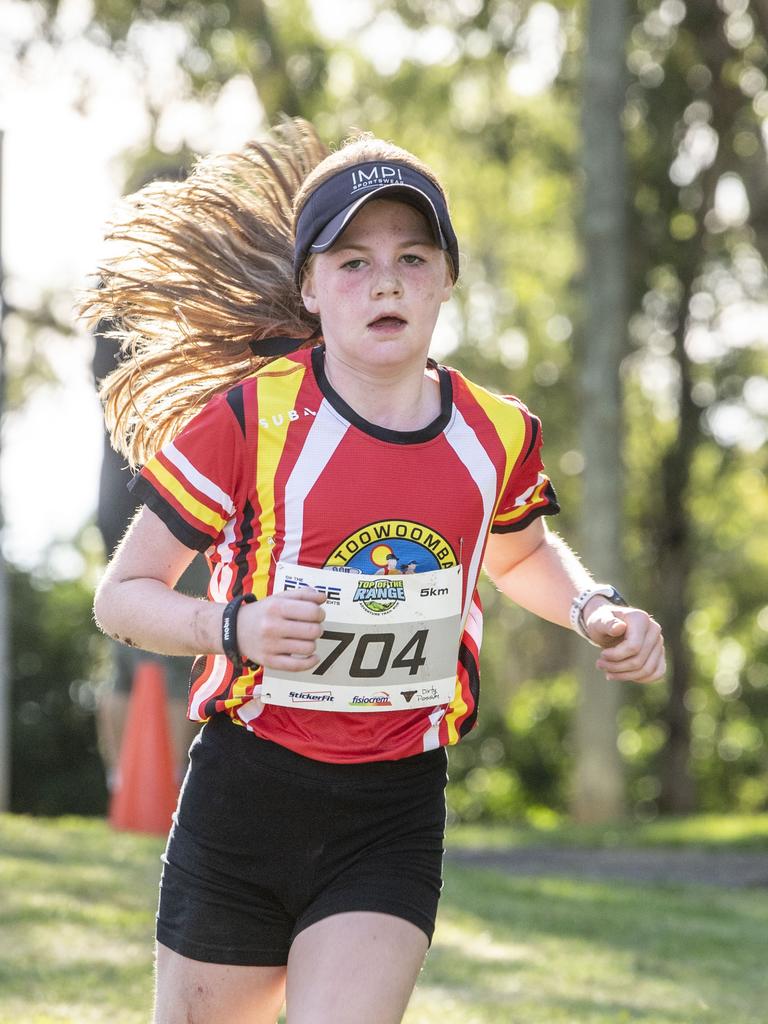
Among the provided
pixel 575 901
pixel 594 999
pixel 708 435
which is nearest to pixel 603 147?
pixel 708 435

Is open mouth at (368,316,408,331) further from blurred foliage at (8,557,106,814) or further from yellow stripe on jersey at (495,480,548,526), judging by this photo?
blurred foliage at (8,557,106,814)

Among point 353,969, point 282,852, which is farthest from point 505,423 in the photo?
point 353,969

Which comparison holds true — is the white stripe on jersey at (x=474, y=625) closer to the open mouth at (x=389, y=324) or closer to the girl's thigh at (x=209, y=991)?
the open mouth at (x=389, y=324)

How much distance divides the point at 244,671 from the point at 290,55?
14.5 meters

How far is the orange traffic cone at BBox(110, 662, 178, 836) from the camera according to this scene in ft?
27.1

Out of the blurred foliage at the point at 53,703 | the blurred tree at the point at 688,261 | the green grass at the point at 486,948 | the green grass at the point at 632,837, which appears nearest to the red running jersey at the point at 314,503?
the green grass at the point at 486,948

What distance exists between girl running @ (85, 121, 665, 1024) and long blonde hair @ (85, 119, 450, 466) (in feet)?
1.30

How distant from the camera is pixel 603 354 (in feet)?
47.0

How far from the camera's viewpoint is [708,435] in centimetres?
1875

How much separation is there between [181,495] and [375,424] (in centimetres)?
39

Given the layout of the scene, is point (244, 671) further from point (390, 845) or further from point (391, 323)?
point (391, 323)

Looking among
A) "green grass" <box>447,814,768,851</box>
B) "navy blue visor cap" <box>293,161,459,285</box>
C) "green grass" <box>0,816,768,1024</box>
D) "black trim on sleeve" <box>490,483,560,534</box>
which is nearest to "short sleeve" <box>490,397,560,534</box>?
"black trim on sleeve" <box>490,483,560,534</box>

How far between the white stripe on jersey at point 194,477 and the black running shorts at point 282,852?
451 millimetres

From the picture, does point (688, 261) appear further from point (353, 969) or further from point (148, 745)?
point (353, 969)
